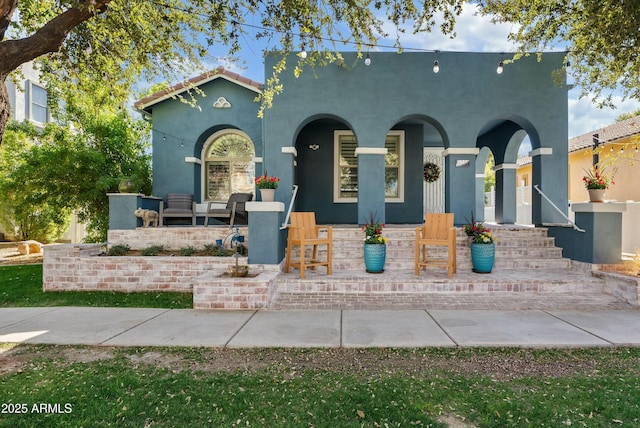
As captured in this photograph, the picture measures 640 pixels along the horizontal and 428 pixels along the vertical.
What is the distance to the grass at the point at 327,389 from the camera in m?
2.03

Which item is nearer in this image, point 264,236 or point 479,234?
point 264,236

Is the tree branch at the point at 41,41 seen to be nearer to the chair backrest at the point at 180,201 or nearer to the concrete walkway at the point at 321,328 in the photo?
the concrete walkway at the point at 321,328

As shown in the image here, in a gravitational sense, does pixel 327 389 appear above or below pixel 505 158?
below

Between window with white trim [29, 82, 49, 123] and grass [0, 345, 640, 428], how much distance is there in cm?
1207

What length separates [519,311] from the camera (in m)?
4.13

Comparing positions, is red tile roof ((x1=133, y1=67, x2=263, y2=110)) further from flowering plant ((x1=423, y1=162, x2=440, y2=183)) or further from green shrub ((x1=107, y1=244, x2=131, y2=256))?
flowering plant ((x1=423, y1=162, x2=440, y2=183))

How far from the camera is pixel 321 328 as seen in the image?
11.6 feet

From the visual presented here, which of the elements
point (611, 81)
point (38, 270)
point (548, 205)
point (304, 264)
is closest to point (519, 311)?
point (304, 264)

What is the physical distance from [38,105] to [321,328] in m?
13.7

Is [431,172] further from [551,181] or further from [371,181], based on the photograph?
[371,181]

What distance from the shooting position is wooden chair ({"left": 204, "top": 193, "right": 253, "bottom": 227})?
24.4 feet

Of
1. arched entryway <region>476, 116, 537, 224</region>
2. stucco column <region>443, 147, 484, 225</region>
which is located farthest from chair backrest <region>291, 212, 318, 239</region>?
arched entryway <region>476, 116, 537, 224</region>

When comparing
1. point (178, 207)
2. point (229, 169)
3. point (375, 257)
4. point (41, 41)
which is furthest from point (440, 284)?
point (229, 169)

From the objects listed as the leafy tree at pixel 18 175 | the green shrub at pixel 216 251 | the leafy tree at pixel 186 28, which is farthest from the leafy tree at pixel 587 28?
the leafy tree at pixel 18 175
